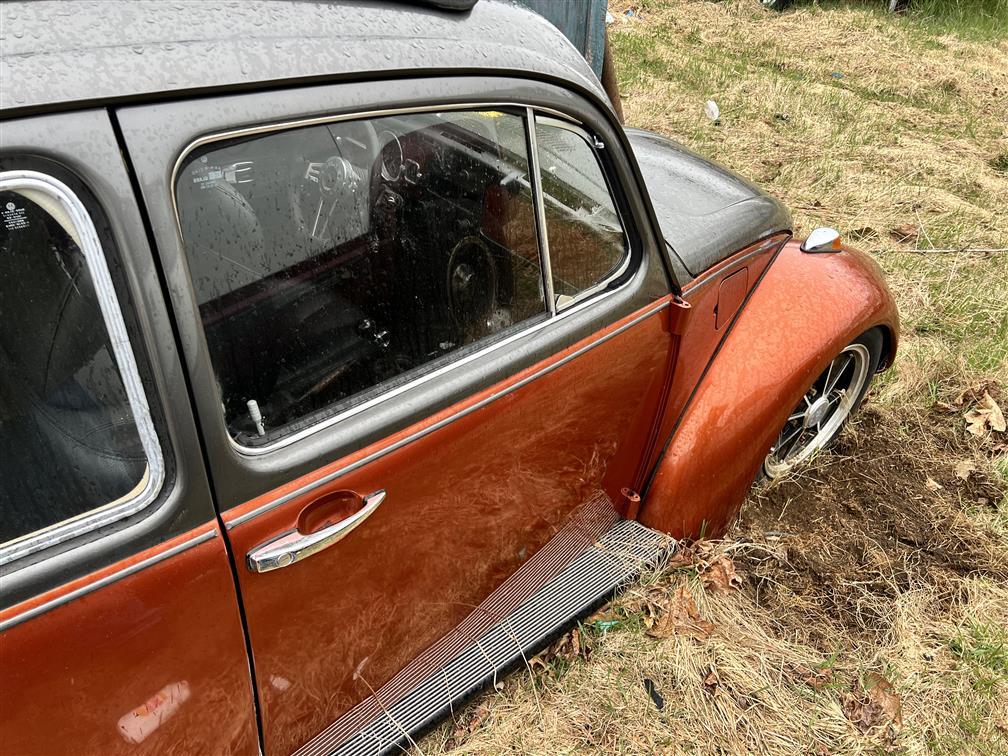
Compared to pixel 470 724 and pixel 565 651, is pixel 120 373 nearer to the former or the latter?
pixel 470 724

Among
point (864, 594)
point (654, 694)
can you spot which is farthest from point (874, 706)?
point (654, 694)

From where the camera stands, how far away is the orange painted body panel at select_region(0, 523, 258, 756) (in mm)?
1176

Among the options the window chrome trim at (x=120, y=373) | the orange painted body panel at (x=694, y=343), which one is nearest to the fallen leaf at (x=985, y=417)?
the orange painted body panel at (x=694, y=343)

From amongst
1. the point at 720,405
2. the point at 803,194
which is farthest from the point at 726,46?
the point at 720,405

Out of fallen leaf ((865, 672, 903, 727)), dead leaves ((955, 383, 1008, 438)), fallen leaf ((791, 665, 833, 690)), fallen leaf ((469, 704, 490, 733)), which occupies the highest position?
fallen leaf ((469, 704, 490, 733))

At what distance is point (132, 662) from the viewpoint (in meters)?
1.29

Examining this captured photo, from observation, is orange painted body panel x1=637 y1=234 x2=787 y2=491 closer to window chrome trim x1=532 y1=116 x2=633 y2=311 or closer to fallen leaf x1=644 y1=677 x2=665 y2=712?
window chrome trim x1=532 y1=116 x2=633 y2=311

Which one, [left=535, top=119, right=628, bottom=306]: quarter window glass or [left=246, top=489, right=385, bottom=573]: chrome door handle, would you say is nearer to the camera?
[left=246, top=489, right=385, bottom=573]: chrome door handle

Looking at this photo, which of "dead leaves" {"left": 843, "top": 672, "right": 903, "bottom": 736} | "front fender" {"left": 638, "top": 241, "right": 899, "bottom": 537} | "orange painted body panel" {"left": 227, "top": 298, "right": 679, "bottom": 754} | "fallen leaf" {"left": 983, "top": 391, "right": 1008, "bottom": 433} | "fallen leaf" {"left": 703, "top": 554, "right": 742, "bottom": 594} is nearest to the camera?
"orange painted body panel" {"left": 227, "top": 298, "right": 679, "bottom": 754}

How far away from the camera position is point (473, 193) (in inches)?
66.6

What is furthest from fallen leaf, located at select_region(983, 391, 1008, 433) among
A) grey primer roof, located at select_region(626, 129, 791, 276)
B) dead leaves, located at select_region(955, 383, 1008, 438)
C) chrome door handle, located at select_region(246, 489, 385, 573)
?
chrome door handle, located at select_region(246, 489, 385, 573)

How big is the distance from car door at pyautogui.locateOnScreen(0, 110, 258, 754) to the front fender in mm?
1419

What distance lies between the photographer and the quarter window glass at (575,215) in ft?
5.96

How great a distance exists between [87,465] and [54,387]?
0.44 feet
